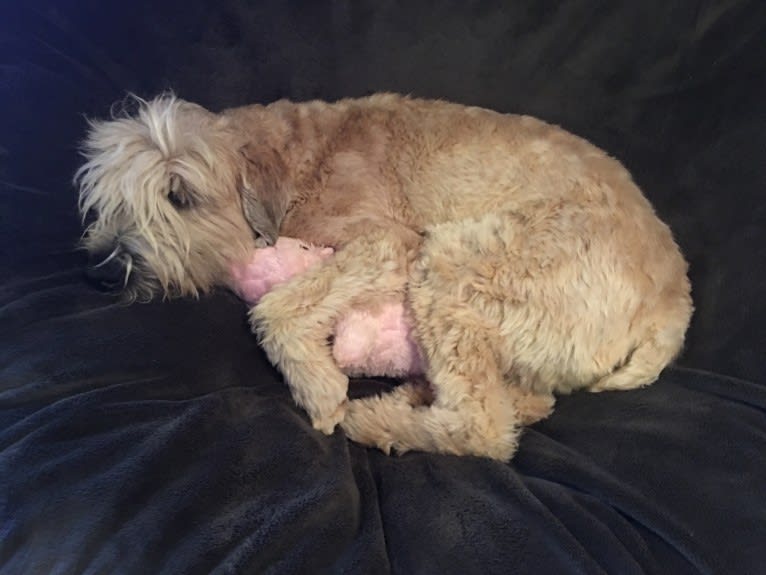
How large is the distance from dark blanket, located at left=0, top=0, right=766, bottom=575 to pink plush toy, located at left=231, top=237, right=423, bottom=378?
0.35 ft

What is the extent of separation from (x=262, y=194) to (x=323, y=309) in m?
0.45

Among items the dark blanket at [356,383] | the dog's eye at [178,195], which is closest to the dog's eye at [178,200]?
the dog's eye at [178,195]

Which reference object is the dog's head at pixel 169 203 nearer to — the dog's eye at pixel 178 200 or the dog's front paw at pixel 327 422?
the dog's eye at pixel 178 200

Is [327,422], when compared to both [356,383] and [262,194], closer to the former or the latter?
[356,383]

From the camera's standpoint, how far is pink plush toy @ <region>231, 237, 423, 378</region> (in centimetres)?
232

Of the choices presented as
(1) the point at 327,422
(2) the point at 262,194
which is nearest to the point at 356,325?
(1) the point at 327,422

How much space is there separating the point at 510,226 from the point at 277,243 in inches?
30.9

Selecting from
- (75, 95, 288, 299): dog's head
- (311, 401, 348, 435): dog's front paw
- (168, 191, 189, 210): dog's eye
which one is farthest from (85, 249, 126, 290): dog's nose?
(311, 401, 348, 435): dog's front paw

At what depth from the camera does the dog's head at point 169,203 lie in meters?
2.33

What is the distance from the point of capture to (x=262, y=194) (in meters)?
2.45

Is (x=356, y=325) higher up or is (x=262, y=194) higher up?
(x=262, y=194)

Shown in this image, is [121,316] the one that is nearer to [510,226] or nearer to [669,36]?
[510,226]

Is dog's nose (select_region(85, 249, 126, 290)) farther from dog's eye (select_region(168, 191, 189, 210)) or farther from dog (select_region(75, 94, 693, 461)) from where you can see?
dog's eye (select_region(168, 191, 189, 210))

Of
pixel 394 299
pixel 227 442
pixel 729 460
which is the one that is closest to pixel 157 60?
pixel 394 299
